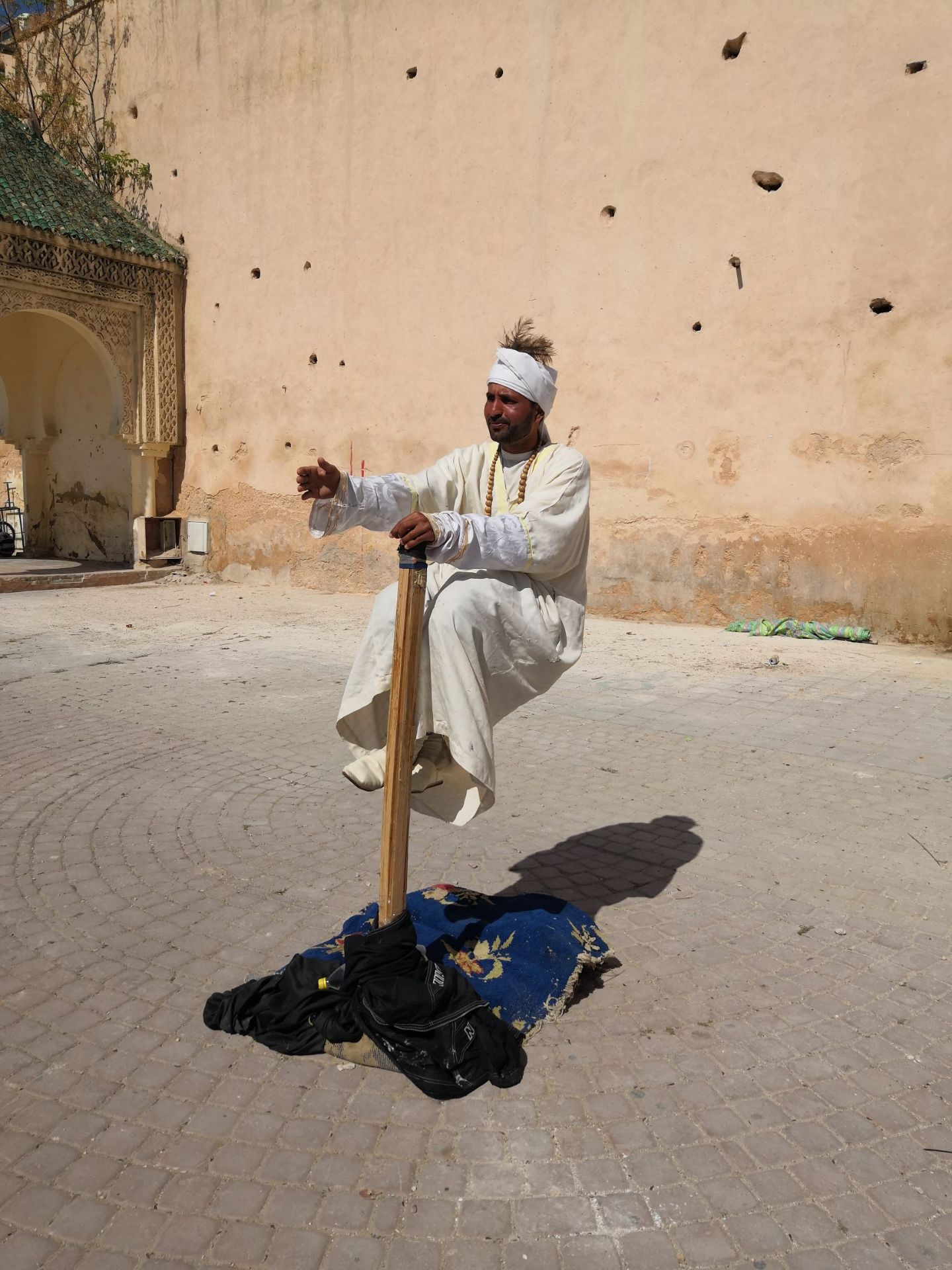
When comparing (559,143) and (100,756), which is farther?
(559,143)

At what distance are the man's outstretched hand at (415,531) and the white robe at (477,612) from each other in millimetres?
34

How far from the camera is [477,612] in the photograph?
235cm

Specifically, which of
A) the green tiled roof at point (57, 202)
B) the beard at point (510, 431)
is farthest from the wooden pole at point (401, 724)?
the green tiled roof at point (57, 202)

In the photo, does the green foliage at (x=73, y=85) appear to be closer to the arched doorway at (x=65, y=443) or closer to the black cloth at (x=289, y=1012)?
the arched doorway at (x=65, y=443)

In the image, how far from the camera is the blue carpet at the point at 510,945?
2488 mm

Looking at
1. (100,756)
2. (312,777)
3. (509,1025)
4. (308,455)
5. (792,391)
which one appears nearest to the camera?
(509,1025)

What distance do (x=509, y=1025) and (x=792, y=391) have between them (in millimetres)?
8310

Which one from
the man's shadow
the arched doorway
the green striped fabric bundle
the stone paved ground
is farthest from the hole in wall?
the arched doorway

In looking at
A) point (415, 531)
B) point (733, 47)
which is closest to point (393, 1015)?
point (415, 531)

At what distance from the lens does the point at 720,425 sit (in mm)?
9727

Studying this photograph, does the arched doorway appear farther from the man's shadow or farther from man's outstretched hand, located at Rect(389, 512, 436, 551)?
man's outstretched hand, located at Rect(389, 512, 436, 551)

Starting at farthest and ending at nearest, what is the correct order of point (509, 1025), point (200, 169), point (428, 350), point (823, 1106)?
point (200, 169)
point (428, 350)
point (509, 1025)
point (823, 1106)

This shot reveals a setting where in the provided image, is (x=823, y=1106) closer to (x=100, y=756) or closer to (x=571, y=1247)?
(x=571, y=1247)

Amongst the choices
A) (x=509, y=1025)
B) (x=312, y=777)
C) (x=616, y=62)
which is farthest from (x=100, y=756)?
(x=616, y=62)
